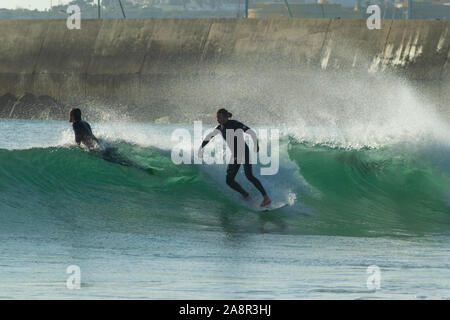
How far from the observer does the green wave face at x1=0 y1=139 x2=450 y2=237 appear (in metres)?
10.8

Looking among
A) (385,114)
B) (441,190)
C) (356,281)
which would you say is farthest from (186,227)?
(385,114)

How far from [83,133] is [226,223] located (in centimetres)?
291

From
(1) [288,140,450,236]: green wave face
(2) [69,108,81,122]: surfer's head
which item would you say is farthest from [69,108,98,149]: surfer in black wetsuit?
(1) [288,140,450,236]: green wave face

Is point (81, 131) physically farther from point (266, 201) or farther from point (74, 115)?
point (266, 201)

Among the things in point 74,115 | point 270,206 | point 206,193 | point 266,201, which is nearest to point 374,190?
point 206,193

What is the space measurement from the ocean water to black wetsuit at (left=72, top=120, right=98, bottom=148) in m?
0.35

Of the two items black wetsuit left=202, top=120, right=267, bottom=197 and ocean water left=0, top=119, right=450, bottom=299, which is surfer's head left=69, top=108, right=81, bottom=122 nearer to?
ocean water left=0, top=119, right=450, bottom=299

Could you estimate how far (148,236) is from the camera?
9742 millimetres

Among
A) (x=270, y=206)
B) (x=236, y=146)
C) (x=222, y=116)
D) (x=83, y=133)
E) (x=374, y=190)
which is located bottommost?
(x=270, y=206)

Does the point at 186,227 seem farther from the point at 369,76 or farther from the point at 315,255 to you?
the point at 369,76

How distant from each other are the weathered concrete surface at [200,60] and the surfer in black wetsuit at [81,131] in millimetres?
20265

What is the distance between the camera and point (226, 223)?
35.6 feet
